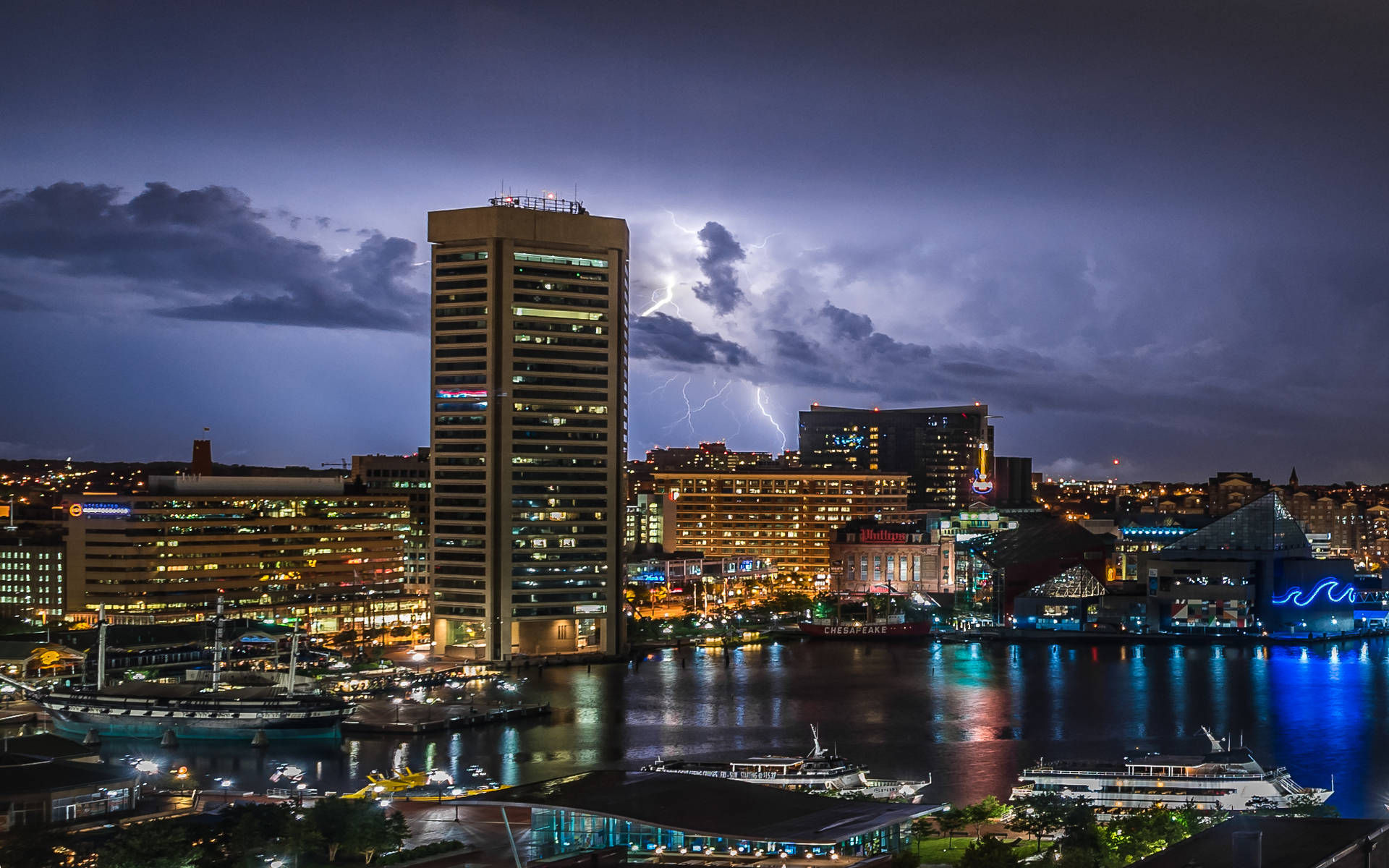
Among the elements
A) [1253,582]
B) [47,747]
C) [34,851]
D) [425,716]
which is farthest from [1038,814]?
[1253,582]

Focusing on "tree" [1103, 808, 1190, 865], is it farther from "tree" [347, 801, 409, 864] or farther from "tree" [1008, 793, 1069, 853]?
"tree" [347, 801, 409, 864]

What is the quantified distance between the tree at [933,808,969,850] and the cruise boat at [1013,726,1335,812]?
2509mm

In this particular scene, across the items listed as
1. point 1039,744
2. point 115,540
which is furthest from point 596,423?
point 1039,744

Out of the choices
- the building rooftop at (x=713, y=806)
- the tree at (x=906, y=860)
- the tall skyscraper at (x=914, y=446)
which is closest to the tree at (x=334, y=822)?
the building rooftop at (x=713, y=806)

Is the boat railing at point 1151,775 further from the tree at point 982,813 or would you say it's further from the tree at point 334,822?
the tree at point 334,822

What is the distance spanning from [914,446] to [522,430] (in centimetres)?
6691

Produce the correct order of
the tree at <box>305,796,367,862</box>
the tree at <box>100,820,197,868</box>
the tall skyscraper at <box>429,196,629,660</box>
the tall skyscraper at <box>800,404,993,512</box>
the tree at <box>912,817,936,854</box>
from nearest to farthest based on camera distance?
1. the tree at <box>100,820,197,868</box>
2. the tree at <box>305,796,367,862</box>
3. the tree at <box>912,817,936,854</box>
4. the tall skyscraper at <box>429,196,629,660</box>
5. the tall skyscraper at <box>800,404,993,512</box>

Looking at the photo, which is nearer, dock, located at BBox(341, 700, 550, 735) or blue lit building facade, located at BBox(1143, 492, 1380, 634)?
dock, located at BBox(341, 700, 550, 735)

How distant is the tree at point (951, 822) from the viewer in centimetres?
2064

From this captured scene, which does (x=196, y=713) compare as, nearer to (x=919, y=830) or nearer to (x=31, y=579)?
(x=919, y=830)

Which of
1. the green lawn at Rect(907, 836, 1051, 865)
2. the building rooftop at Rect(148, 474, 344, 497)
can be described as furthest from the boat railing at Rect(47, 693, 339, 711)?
the building rooftop at Rect(148, 474, 344, 497)

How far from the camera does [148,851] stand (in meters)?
17.3

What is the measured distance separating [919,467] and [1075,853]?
305 feet

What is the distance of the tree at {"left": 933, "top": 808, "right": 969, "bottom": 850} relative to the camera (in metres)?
20.6
